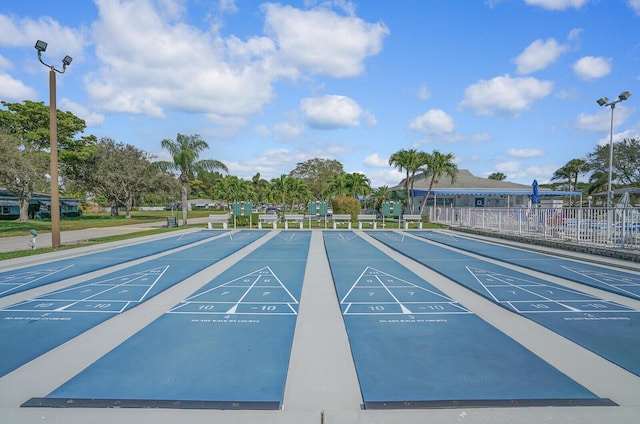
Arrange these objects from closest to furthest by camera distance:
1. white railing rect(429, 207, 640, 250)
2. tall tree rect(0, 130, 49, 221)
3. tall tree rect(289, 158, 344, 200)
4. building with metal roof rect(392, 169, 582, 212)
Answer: white railing rect(429, 207, 640, 250) < tall tree rect(0, 130, 49, 221) < building with metal roof rect(392, 169, 582, 212) < tall tree rect(289, 158, 344, 200)

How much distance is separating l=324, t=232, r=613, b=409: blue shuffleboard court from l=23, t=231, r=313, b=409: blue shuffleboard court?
1.09 meters

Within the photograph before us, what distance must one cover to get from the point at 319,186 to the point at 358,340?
63536mm

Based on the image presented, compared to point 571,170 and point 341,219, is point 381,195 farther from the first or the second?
point 571,170

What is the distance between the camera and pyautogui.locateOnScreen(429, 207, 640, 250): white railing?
465 inches

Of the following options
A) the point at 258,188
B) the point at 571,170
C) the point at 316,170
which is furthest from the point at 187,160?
the point at 571,170

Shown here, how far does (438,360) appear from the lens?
4.38 m

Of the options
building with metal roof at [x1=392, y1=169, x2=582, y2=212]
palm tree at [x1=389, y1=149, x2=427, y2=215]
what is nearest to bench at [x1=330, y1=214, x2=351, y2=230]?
palm tree at [x1=389, y1=149, x2=427, y2=215]

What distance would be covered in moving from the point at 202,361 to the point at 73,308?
396 centimetres

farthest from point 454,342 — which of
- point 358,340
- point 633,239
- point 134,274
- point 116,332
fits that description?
point 633,239

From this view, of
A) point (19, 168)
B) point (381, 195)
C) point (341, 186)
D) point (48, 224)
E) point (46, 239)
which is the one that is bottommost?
point (46, 239)

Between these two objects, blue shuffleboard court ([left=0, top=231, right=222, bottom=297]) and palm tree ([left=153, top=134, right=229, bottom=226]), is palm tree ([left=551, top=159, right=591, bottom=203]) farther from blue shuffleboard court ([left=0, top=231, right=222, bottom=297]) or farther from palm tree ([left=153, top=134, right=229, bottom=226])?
blue shuffleboard court ([left=0, top=231, right=222, bottom=297])

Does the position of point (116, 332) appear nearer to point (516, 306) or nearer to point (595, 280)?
point (516, 306)

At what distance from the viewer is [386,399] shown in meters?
3.48

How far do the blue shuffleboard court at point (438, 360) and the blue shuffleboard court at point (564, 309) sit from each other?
40.8 inches
